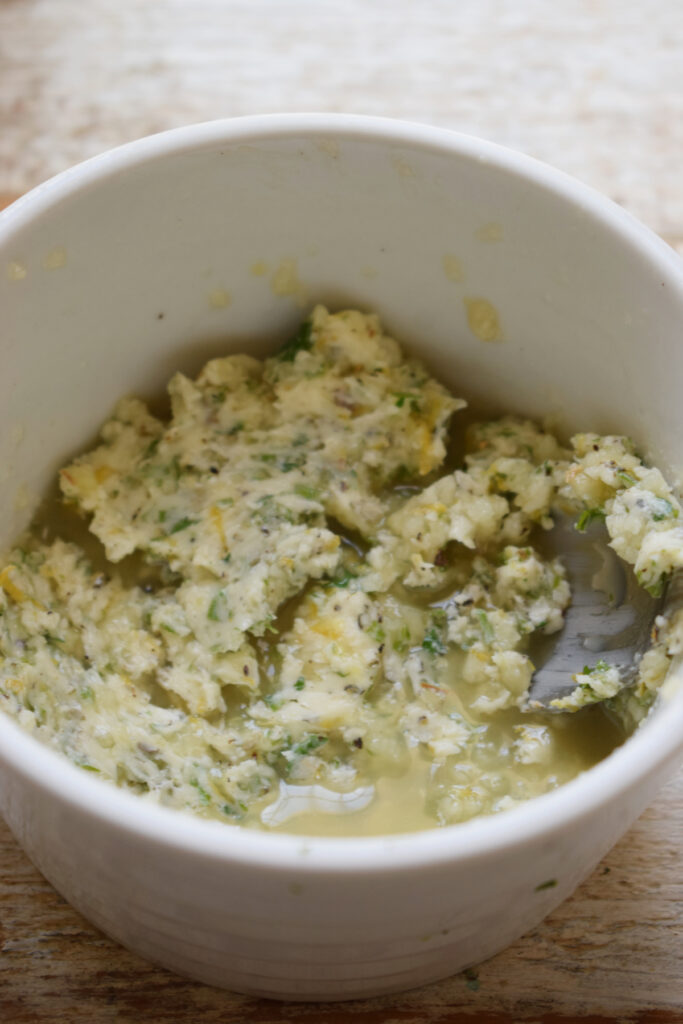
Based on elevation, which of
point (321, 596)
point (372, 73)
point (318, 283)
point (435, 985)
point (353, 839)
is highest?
point (372, 73)

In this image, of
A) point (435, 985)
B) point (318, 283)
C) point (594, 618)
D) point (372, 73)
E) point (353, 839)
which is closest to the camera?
point (353, 839)

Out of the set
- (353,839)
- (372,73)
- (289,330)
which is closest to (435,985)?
(353,839)

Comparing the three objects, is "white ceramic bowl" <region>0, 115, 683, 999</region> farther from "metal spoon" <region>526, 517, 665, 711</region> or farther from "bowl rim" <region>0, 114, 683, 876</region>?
"metal spoon" <region>526, 517, 665, 711</region>

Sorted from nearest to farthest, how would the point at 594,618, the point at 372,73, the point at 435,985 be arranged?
the point at 435,985, the point at 594,618, the point at 372,73

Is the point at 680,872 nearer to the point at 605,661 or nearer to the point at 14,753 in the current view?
the point at 605,661

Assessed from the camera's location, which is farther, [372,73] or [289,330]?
[372,73]

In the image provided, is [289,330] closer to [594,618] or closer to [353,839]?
[594,618]

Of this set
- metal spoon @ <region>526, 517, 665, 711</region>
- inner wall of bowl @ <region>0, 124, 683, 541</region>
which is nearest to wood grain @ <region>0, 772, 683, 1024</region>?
metal spoon @ <region>526, 517, 665, 711</region>
